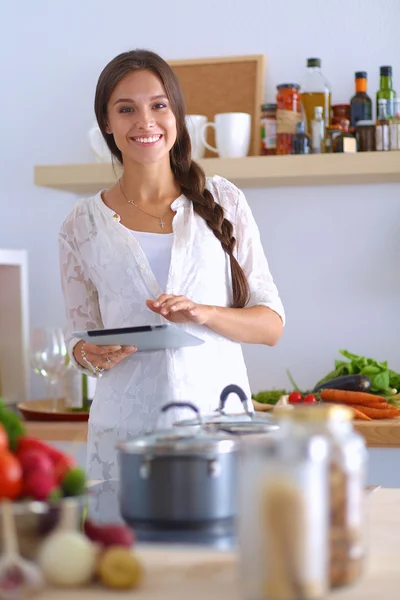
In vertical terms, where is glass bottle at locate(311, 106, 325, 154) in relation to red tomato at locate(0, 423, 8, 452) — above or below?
above

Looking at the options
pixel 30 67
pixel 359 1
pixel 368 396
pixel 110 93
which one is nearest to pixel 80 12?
pixel 30 67

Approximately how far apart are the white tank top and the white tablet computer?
0.18 m

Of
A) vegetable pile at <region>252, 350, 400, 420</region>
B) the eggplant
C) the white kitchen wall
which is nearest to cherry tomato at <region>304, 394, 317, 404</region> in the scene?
vegetable pile at <region>252, 350, 400, 420</region>

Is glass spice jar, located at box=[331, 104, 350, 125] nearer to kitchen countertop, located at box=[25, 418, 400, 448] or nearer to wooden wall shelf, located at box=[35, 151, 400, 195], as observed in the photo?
wooden wall shelf, located at box=[35, 151, 400, 195]

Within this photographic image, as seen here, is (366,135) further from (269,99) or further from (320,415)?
(320,415)

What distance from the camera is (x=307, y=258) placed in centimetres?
320

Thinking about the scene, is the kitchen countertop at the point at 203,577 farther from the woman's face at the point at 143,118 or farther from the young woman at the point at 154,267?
the woman's face at the point at 143,118

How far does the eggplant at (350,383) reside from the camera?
284 centimetres

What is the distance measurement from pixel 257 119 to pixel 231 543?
215cm

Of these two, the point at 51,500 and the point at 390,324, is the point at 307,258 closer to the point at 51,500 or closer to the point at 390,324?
the point at 390,324

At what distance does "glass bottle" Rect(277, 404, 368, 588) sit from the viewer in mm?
968

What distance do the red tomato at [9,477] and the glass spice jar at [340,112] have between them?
2.22m

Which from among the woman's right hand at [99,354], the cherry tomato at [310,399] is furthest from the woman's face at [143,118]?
the cherry tomato at [310,399]

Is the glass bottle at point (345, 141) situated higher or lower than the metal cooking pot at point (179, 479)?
higher
